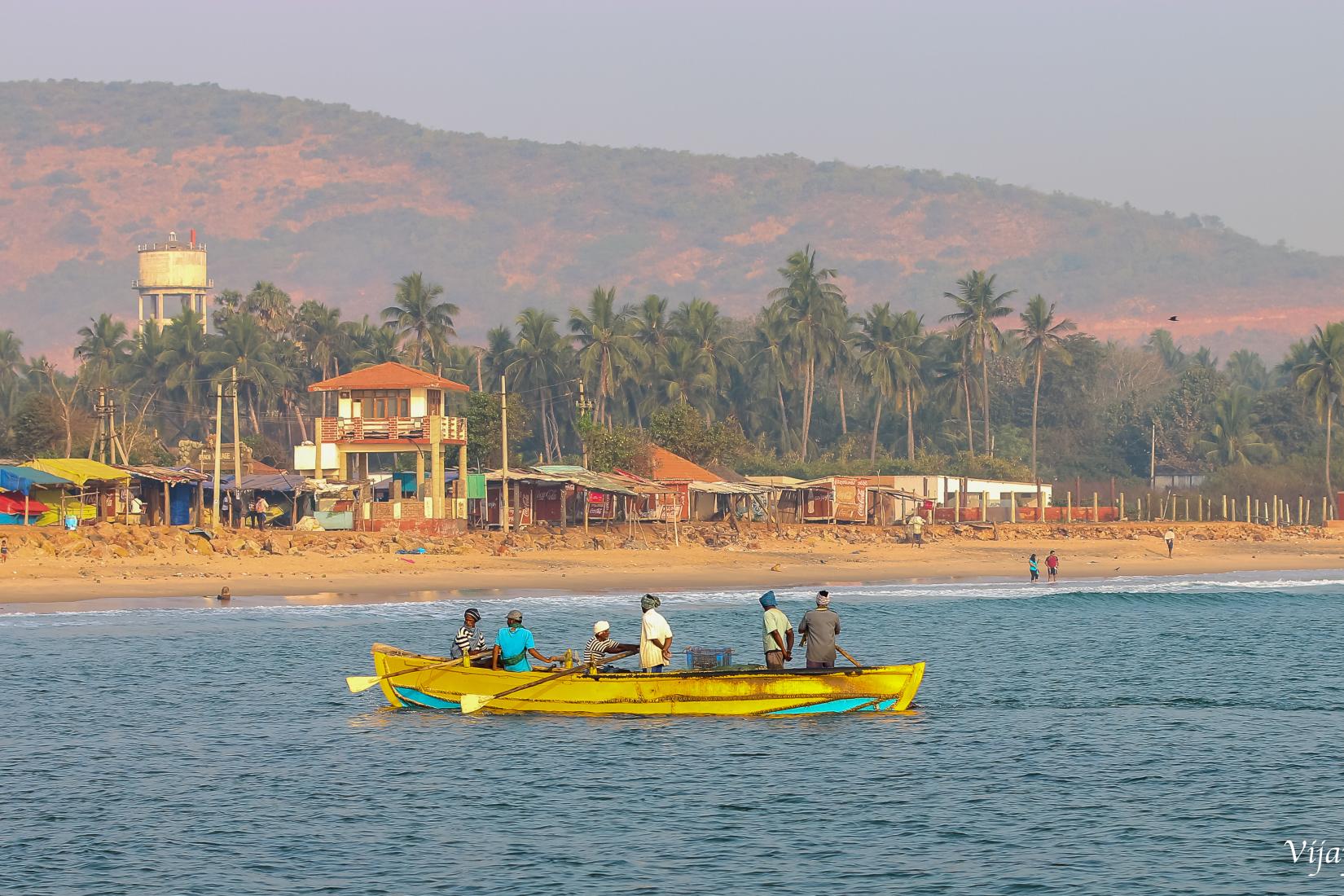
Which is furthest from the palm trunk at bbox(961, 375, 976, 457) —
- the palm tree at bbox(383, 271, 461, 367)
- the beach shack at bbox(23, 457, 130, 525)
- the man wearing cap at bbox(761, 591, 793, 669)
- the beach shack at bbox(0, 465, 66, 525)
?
the man wearing cap at bbox(761, 591, 793, 669)

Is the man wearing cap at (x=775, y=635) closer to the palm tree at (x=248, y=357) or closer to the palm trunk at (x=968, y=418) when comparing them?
the palm tree at (x=248, y=357)

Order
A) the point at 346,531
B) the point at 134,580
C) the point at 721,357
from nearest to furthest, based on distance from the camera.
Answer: the point at 134,580 < the point at 346,531 < the point at 721,357

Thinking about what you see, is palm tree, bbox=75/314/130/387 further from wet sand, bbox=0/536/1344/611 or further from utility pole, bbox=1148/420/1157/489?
utility pole, bbox=1148/420/1157/489

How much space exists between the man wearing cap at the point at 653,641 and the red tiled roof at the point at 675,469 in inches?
2148

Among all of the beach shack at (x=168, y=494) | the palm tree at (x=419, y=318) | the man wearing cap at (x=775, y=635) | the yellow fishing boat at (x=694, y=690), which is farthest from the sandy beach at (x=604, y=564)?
the palm tree at (x=419, y=318)

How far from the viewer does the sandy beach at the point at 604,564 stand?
1939 inches

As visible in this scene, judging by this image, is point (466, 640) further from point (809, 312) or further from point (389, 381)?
point (809, 312)

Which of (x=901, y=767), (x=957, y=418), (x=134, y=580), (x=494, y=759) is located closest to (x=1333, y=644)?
(x=901, y=767)

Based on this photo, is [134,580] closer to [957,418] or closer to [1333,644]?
[1333,644]

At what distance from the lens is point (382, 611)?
4531cm

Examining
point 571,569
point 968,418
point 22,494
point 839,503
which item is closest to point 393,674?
point 571,569

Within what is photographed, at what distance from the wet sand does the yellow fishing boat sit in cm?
2203

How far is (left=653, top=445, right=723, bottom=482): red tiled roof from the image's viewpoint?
8088cm

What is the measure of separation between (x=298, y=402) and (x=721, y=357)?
101 ft
